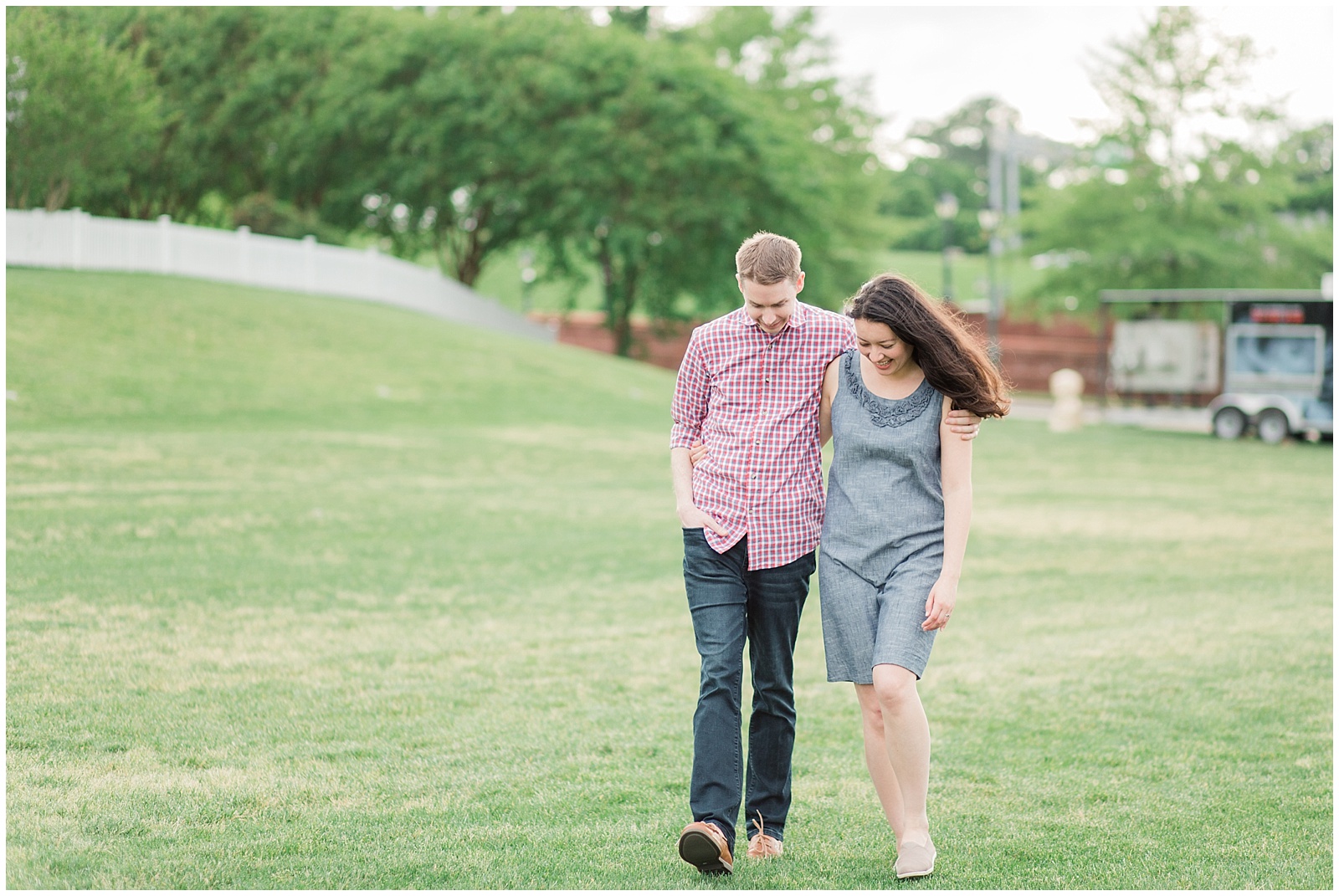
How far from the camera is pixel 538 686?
6.19 meters

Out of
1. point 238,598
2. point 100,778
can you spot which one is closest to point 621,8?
point 238,598

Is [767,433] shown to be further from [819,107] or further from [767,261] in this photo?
[819,107]

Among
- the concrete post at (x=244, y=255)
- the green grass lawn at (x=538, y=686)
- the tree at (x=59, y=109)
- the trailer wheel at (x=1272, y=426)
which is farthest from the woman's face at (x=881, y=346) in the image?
the concrete post at (x=244, y=255)

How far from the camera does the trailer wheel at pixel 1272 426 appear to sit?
928 inches

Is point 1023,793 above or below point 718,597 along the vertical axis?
below

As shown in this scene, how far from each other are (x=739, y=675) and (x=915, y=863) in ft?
2.36

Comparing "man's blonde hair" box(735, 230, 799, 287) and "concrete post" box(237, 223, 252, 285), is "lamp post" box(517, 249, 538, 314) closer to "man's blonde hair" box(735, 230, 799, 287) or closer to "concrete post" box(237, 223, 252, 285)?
"concrete post" box(237, 223, 252, 285)

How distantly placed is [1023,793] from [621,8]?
50719 millimetres

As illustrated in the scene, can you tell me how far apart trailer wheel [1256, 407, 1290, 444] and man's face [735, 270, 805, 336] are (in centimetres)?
2196

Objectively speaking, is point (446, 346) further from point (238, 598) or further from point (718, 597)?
point (718, 597)

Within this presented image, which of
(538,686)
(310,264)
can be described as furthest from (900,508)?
(310,264)

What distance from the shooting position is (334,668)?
6367mm

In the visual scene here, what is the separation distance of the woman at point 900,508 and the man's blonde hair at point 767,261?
0.23 m

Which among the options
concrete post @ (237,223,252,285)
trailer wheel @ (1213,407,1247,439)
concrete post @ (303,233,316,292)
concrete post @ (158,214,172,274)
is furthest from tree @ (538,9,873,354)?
trailer wheel @ (1213,407,1247,439)
